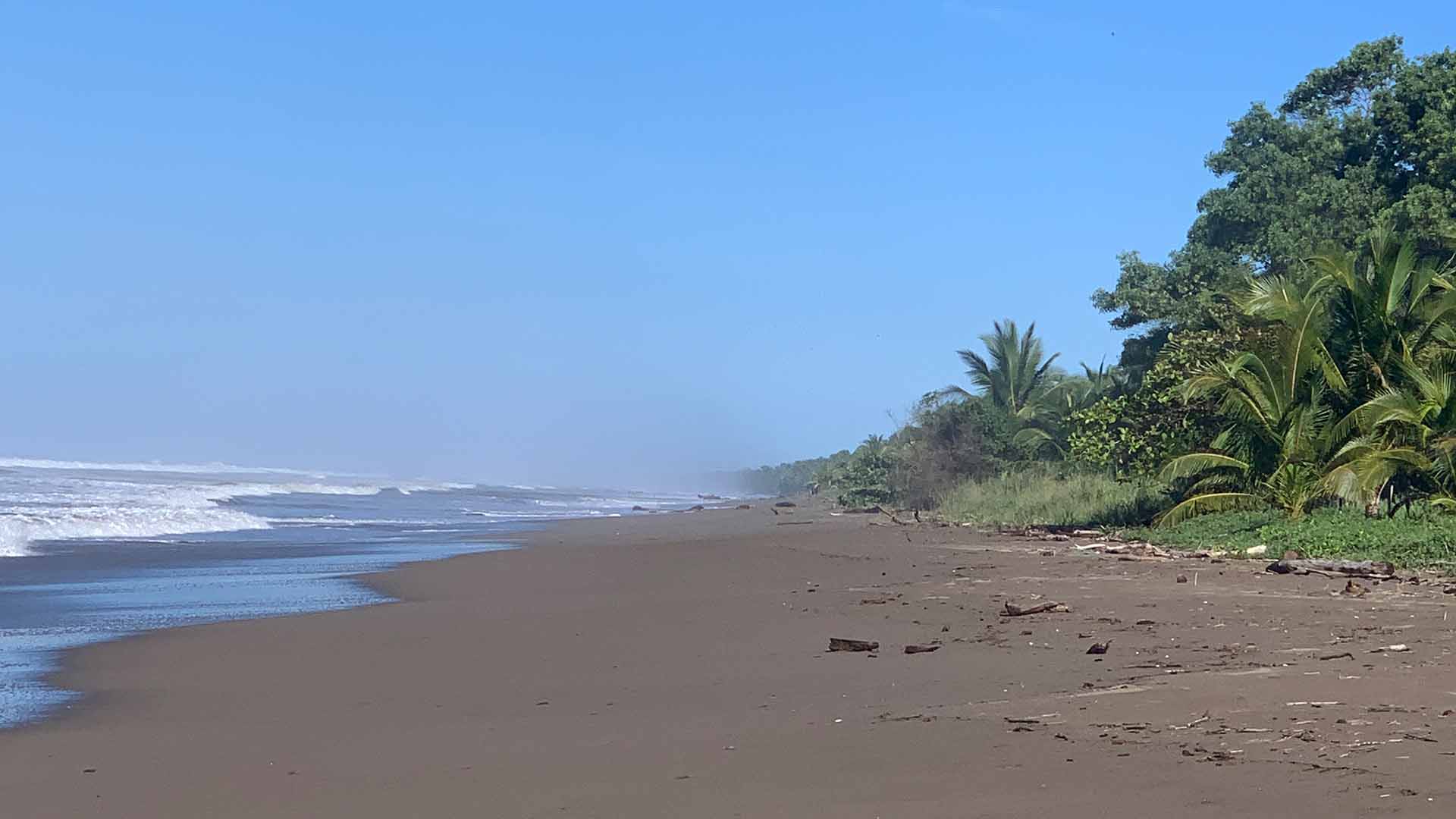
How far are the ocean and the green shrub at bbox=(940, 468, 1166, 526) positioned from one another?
9604mm

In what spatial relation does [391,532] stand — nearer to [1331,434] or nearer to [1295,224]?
[1331,434]

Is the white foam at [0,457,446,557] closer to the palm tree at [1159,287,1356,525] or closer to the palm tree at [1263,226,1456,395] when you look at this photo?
the palm tree at [1159,287,1356,525]

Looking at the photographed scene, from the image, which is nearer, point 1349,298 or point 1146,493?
point 1349,298

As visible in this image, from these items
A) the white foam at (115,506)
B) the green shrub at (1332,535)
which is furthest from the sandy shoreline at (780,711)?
the white foam at (115,506)

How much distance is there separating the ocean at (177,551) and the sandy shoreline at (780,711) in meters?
0.85

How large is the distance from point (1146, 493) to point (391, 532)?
47.6ft

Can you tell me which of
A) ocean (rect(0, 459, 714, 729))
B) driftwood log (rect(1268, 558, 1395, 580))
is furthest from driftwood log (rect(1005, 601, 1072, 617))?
ocean (rect(0, 459, 714, 729))

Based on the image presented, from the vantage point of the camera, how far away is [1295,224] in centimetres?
2700

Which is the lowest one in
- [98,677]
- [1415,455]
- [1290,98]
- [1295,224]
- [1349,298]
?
[98,677]

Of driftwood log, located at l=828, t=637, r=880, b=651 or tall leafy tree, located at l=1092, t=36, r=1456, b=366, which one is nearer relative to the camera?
driftwood log, located at l=828, t=637, r=880, b=651

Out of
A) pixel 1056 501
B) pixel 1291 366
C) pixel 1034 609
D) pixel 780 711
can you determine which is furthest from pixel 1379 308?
pixel 780 711

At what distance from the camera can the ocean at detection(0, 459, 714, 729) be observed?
11.0 meters

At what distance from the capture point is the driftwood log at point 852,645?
866cm

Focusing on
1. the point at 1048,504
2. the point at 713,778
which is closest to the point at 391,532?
the point at 1048,504
